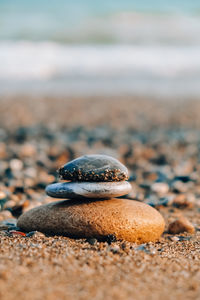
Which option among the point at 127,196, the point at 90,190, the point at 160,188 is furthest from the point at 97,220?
the point at 160,188

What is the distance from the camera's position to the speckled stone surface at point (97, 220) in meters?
3.06

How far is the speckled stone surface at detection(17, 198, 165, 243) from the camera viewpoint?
3.06 m

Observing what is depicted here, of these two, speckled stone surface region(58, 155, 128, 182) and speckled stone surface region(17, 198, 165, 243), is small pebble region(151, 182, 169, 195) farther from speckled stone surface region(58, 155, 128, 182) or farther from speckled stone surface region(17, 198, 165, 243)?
speckled stone surface region(58, 155, 128, 182)

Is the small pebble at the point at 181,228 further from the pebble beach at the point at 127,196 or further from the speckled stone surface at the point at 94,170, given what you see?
the speckled stone surface at the point at 94,170

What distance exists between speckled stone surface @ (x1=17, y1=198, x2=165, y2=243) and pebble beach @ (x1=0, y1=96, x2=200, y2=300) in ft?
0.27

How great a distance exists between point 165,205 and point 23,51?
16.8m

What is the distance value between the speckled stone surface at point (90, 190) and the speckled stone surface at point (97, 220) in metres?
0.08

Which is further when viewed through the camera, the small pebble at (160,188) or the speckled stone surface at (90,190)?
the small pebble at (160,188)

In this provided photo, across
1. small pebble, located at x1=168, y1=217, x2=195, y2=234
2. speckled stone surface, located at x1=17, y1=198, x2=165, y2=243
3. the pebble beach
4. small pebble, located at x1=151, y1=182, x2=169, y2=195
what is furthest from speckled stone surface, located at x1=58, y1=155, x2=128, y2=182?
small pebble, located at x1=151, y1=182, x2=169, y2=195

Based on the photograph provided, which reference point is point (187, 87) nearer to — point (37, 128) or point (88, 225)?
point (37, 128)

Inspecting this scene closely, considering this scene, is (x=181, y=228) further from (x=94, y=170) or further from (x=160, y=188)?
(x=160, y=188)

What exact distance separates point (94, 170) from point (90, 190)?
0.17 meters

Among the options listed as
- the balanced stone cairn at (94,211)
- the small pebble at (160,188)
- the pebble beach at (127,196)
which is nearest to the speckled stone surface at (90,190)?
the balanced stone cairn at (94,211)

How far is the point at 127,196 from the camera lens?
4.66m
